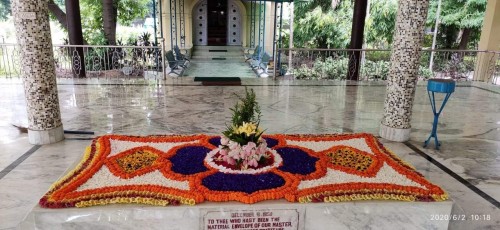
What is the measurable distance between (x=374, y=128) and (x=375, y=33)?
1074 cm

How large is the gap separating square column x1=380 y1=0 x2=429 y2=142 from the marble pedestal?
6.47 ft

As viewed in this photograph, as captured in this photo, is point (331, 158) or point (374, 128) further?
point (374, 128)

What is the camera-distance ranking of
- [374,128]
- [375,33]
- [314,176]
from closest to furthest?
[314,176] < [374,128] < [375,33]

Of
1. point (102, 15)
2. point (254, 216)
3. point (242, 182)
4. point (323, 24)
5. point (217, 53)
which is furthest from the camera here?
point (323, 24)

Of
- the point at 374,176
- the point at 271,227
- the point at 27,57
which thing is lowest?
the point at 271,227

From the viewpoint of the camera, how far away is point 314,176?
299 cm

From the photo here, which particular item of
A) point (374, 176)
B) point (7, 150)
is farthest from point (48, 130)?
point (374, 176)

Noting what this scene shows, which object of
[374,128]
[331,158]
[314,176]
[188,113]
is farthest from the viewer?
[188,113]

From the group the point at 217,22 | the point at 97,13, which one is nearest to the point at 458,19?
the point at 217,22

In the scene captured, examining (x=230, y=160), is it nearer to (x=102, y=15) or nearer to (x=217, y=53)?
(x=102, y=15)

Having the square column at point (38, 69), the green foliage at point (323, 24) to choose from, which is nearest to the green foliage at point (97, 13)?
the green foliage at point (323, 24)

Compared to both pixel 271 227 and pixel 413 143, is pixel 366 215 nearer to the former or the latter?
pixel 271 227

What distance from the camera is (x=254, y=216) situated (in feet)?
8.50

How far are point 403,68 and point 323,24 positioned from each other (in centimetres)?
1146
